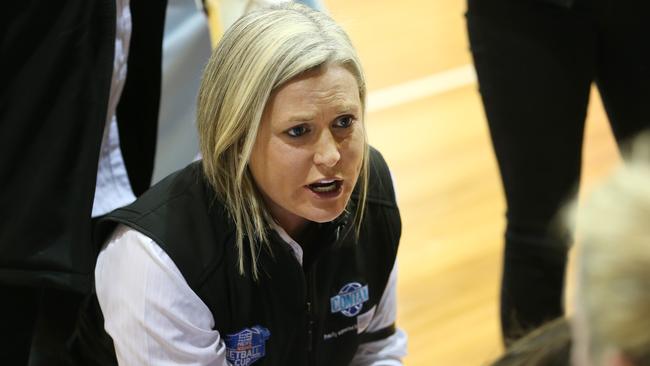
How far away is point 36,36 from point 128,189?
0.35 metres

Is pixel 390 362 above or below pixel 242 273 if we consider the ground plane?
below

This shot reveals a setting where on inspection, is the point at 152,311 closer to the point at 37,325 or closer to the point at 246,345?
the point at 246,345

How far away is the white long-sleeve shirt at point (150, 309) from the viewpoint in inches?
54.2

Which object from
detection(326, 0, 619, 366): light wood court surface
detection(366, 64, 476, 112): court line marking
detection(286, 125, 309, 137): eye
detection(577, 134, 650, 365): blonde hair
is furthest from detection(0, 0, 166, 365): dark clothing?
detection(366, 64, 476, 112): court line marking

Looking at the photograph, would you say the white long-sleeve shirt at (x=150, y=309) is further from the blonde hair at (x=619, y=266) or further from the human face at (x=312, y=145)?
→ the blonde hair at (x=619, y=266)

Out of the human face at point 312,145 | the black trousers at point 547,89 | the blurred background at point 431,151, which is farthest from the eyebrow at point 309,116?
the black trousers at point 547,89

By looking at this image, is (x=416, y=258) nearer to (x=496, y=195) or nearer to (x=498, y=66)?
(x=496, y=195)

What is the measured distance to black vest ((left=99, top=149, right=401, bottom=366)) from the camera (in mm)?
1405

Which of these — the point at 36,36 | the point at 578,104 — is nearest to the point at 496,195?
the point at 578,104

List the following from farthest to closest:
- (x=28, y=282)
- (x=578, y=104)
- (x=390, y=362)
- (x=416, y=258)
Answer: (x=416, y=258)
(x=578, y=104)
(x=390, y=362)
(x=28, y=282)

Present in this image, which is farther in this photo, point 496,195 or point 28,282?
point 496,195

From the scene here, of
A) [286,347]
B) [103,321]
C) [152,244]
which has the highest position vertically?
[152,244]

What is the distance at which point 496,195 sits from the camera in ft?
10.1

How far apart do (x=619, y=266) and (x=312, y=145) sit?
68cm
